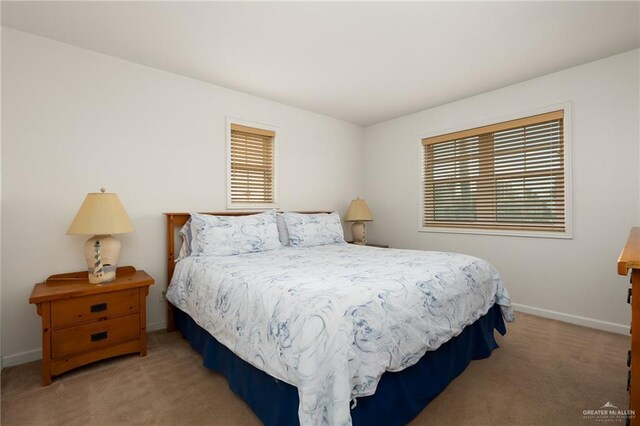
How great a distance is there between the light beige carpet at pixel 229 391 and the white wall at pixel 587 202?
0.53 meters

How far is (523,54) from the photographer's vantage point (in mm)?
2648

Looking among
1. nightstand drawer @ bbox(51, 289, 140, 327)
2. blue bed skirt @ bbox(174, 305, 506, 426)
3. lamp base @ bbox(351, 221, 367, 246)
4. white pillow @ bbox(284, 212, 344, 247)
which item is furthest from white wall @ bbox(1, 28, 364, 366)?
lamp base @ bbox(351, 221, 367, 246)

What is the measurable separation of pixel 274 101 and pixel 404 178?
2.05 metres

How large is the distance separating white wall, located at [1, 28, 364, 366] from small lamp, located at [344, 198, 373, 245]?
5.61 feet

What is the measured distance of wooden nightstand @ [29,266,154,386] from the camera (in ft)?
6.54

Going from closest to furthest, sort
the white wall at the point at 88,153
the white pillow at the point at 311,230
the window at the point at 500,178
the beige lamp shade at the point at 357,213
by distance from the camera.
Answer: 1. the white wall at the point at 88,153
2. the window at the point at 500,178
3. the white pillow at the point at 311,230
4. the beige lamp shade at the point at 357,213

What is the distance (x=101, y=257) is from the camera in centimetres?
228

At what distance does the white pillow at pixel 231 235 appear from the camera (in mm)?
2680

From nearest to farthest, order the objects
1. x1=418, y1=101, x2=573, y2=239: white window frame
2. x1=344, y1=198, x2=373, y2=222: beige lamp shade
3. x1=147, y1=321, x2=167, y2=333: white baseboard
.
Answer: x1=147, y1=321, x2=167, y2=333: white baseboard, x1=418, y1=101, x2=573, y2=239: white window frame, x1=344, y1=198, x2=373, y2=222: beige lamp shade

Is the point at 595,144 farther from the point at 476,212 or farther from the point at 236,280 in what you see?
the point at 236,280

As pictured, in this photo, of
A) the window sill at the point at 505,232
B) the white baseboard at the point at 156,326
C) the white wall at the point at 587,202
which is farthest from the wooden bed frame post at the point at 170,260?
the white wall at the point at 587,202

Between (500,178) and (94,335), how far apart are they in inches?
Answer: 160

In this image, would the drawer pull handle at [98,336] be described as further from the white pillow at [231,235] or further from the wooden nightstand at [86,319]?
the white pillow at [231,235]

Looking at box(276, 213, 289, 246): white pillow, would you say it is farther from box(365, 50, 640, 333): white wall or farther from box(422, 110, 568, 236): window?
box(365, 50, 640, 333): white wall
